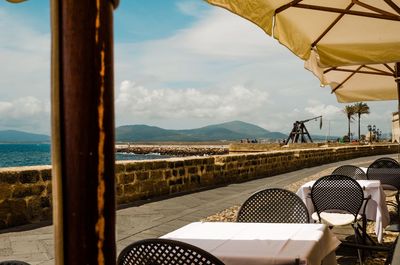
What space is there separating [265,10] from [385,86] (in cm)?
401

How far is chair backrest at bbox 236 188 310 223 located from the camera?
11.0 feet

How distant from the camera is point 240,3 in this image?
10.3ft

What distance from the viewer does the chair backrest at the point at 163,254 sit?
1786mm

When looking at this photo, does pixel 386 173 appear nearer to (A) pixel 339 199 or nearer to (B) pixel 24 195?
(A) pixel 339 199

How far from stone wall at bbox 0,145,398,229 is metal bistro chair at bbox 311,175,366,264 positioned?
3584 millimetres

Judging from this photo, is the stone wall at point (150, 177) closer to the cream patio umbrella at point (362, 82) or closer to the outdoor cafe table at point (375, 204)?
the outdoor cafe table at point (375, 204)

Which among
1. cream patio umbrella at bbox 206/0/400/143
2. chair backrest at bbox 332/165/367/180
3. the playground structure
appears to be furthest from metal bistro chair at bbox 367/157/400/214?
the playground structure

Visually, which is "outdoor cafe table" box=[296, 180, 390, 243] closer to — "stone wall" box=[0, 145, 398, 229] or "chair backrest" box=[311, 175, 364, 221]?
"chair backrest" box=[311, 175, 364, 221]

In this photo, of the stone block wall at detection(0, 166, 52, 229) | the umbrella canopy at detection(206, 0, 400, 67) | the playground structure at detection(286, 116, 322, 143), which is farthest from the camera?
the playground structure at detection(286, 116, 322, 143)

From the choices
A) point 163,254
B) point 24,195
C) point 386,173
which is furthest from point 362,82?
point 163,254

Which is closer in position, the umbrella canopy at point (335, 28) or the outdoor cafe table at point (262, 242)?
the outdoor cafe table at point (262, 242)

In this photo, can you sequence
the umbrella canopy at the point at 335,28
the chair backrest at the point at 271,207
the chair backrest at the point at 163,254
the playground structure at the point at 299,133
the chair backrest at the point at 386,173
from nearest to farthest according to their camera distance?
the chair backrest at the point at 163,254 → the chair backrest at the point at 271,207 → the umbrella canopy at the point at 335,28 → the chair backrest at the point at 386,173 → the playground structure at the point at 299,133

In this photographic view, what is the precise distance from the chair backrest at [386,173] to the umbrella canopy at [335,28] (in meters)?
2.33

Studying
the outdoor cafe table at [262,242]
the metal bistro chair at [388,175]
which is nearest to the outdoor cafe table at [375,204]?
the metal bistro chair at [388,175]
